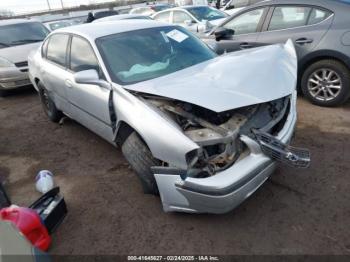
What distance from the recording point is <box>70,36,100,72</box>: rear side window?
3336mm

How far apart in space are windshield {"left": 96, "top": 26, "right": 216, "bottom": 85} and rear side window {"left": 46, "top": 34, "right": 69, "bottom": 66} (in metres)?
0.94

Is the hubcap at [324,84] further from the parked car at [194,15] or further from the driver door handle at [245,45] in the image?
the parked car at [194,15]

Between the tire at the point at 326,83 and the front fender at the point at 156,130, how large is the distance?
9.82 feet

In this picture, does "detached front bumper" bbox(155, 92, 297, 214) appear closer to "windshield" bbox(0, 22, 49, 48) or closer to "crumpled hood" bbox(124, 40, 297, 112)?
"crumpled hood" bbox(124, 40, 297, 112)

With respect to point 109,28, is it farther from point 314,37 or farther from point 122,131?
point 314,37

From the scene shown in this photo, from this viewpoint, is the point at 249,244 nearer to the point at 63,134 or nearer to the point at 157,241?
the point at 157,241

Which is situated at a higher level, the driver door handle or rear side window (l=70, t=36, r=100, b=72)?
rear side window (l=70, t=36, r=100, b=72)

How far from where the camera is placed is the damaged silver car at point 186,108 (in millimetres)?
2246

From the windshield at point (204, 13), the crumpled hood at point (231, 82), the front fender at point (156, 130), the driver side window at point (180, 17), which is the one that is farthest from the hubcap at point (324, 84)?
the driver side window at point (180, 17)

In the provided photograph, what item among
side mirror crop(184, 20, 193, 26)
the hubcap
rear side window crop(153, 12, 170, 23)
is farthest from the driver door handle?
rear side window crop(153, 12, 170, 23)

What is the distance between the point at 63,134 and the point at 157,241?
9.65 feet

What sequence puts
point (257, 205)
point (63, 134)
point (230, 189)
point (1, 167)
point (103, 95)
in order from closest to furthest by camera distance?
point (230, 189)
point (257, 205)
point (103, 95)
point (1, 167)
point (63, 134)

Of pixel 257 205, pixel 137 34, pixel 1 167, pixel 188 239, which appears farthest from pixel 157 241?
pixel 1 167

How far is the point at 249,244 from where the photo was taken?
237cm
